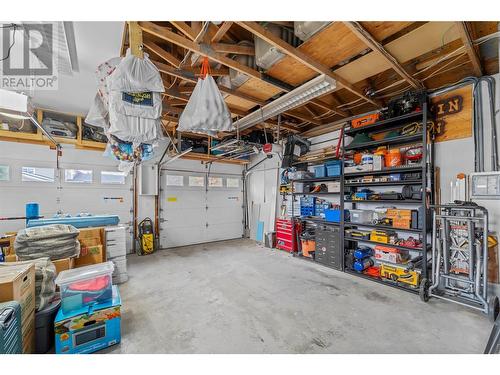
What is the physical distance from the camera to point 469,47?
213 cm

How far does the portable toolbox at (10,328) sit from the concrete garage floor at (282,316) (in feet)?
2.20

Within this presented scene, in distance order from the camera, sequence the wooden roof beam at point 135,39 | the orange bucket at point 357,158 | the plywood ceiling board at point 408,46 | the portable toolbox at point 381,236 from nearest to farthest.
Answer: the wooden roof beam at point 135,39, the plywood ceiling board at point 408,46, the portable toolbox at point 381,236, the orange bucket at point 357,158

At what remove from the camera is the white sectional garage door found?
18.6 ft

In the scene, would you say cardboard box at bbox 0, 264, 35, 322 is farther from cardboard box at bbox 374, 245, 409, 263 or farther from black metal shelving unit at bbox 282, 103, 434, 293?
cardboard box at bbox 374, 245, 409, 263

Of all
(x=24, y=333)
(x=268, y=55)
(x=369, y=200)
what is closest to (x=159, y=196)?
(x=24, y=333)

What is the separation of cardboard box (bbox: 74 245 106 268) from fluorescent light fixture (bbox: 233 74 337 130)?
10.8 ft

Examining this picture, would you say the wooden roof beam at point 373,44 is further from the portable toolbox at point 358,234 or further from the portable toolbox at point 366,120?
the portable toolbox at point 358,234

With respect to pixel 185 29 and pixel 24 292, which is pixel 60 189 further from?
pixel 185 29

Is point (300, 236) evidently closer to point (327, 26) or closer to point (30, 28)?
point (327, 26)

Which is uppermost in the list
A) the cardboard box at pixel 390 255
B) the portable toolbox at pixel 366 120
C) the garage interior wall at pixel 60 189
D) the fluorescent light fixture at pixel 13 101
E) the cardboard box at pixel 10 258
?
the portable toolbox at pixel 366 120

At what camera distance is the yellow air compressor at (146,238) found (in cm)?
494

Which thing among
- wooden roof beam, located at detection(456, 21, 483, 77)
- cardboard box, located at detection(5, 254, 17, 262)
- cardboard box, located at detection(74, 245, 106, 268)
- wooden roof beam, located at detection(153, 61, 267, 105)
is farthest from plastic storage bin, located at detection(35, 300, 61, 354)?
wooden roof beam, located at detection(456, 21, 483, 77)

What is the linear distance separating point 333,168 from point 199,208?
12.8 feet

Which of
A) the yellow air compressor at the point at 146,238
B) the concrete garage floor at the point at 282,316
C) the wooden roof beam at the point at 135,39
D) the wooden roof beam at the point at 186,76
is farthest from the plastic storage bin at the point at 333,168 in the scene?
the yellow air compressor at the point at 146,238
